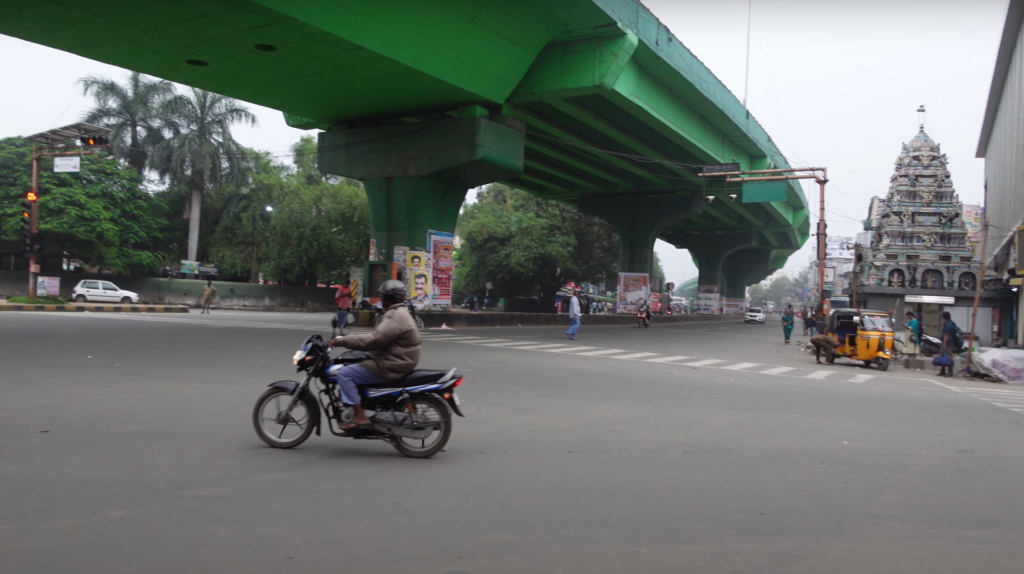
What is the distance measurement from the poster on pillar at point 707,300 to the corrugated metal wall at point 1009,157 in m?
23.3

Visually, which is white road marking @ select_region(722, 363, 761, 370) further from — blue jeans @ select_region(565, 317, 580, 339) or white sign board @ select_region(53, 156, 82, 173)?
white sign board @ select_region(53, 156, 82, 173)

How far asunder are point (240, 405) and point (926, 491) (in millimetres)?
7083

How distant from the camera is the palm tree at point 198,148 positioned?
4672 cm

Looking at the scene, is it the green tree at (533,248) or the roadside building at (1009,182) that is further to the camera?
the green tree at (533,248)

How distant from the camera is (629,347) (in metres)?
21.7

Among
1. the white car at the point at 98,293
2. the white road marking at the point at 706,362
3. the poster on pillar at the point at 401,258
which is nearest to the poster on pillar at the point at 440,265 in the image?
the poster on pillar at the point at 401,258

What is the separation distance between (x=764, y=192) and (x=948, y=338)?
32.8 feet

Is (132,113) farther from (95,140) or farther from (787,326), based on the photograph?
(787,326)

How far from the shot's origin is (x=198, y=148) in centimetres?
4694

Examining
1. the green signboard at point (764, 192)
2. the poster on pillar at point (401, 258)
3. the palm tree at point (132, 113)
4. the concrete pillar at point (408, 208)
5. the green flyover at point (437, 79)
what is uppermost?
the palm tree at point (132, 113)

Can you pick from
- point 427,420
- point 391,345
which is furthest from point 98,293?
point 427,420

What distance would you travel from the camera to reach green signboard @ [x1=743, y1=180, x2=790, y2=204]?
2802 centimetres

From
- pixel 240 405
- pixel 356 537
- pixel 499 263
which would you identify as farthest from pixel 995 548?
pixel 499 263

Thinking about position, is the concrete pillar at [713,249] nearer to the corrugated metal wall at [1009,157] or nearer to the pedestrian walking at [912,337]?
the corrugated metal wall at [1009,157]
